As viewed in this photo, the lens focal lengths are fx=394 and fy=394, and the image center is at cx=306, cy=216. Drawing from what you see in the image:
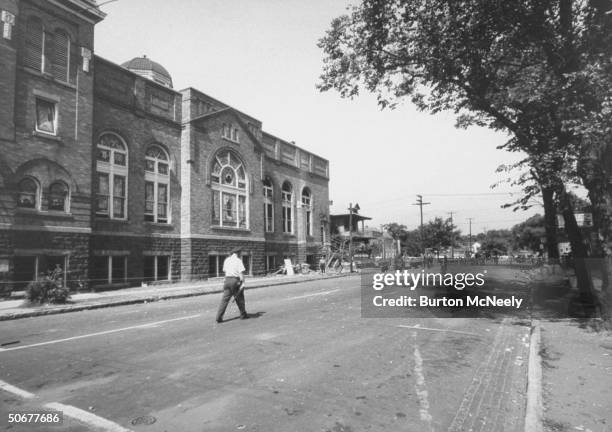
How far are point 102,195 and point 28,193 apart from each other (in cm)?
394

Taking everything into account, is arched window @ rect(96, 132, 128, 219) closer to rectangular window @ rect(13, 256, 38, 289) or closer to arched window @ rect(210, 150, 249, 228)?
rectangular window @ rect(13, 256, 38, 289)

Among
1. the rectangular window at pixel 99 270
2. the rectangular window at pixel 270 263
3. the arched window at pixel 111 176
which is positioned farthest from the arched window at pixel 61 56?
the rectangular window at pixel 270 263

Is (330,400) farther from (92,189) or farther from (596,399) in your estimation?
(92,189)

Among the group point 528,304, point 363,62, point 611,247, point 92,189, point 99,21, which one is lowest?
point 528,304

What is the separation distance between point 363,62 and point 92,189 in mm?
13852

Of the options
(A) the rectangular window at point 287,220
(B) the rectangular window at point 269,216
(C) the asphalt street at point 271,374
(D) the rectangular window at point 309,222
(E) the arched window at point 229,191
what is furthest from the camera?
(D) the rectangular window at point 309,222

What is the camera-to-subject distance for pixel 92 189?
1859 centimetres

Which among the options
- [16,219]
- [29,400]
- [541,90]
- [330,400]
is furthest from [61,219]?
[541,90]

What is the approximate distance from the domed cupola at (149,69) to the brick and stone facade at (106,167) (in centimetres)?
35

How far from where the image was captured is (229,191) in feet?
89.2

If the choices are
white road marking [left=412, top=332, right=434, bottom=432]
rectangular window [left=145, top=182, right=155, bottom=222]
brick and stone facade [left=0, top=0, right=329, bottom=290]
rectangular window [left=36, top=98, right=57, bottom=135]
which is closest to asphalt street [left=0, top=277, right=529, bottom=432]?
white road marking [left=412, top=332, right=434, bottom=432]

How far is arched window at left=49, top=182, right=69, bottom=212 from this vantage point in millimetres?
16453

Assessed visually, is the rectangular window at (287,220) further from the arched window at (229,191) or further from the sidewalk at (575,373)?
the sidewalk at (575,373)

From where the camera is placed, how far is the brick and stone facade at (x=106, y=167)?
15.6 m
